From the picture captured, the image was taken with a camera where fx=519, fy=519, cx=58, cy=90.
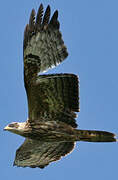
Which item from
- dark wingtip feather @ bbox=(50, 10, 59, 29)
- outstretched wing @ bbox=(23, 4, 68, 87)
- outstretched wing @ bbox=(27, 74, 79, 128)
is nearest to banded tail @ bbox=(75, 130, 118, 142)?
outstretched wing @ bbox=(27, 74, 79, 128)

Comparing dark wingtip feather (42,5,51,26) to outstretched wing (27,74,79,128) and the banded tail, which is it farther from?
the banded tail

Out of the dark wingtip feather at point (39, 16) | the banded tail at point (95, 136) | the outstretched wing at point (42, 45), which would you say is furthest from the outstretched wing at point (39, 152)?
the dark wingtip feather at point (39, 16)

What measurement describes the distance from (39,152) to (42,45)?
308 cm

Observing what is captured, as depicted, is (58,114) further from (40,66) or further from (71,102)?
(40,66)

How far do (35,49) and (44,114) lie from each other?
1.82 meters

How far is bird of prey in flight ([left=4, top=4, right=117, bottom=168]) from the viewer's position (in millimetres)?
14117

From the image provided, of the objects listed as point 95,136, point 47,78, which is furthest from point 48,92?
point 95,136

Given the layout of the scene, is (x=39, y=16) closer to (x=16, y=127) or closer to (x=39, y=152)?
(x=16, y=127)

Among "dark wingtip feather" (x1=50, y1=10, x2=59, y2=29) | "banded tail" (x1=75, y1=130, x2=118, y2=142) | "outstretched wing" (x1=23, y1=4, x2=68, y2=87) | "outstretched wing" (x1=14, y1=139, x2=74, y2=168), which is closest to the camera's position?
"banded tail" (x1=75, y1=130, x2=118, y2=142)

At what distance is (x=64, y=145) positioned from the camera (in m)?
14.7

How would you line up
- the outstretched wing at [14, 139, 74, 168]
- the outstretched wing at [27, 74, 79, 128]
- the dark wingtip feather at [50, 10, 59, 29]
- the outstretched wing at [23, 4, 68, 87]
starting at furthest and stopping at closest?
the outstretched wing at [14, 139, 74, 168] < the dark wingtip feather at [50, 10, 59, 29] < the outstretched wing at [23, 4, 68, 87] < the outstretched wing at [27, 74, 79, 128]

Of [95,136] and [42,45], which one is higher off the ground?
[42,45]

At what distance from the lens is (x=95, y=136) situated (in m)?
13.8

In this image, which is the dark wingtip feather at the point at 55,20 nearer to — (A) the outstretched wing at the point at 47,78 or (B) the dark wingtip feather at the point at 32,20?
(A) the outstretched wing at the point at 47,78
